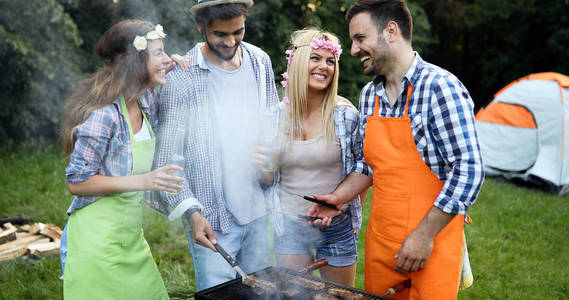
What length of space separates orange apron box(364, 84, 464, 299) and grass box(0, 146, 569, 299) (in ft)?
6.02

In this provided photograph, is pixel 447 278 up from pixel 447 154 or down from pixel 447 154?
down

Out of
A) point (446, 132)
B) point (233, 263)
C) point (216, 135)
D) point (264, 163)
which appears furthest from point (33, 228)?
point (446, 132)

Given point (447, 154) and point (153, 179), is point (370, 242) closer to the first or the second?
point (447, 154)

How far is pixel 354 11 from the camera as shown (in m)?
2.45

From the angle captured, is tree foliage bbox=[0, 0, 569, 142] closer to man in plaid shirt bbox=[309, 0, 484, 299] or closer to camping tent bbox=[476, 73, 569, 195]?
man in plaid shirt bbox=[309, 0, 484, 299]

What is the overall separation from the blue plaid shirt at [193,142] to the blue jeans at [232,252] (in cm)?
10

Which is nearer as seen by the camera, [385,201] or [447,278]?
[447,278]

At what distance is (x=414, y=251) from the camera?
2178 mm

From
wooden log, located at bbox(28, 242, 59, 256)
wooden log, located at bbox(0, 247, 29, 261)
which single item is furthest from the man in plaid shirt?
wooden log, located at bbox(0, 247, 29, 261)

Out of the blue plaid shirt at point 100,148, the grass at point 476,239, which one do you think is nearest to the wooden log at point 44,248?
the grass at point 476,239

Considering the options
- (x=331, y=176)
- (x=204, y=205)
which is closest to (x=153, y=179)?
(x=204, y=205)

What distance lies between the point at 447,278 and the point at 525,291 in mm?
2648

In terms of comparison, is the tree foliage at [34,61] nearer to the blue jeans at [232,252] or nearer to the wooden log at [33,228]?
the wooden log at [33,228]

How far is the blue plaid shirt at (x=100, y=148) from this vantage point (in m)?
2.18
